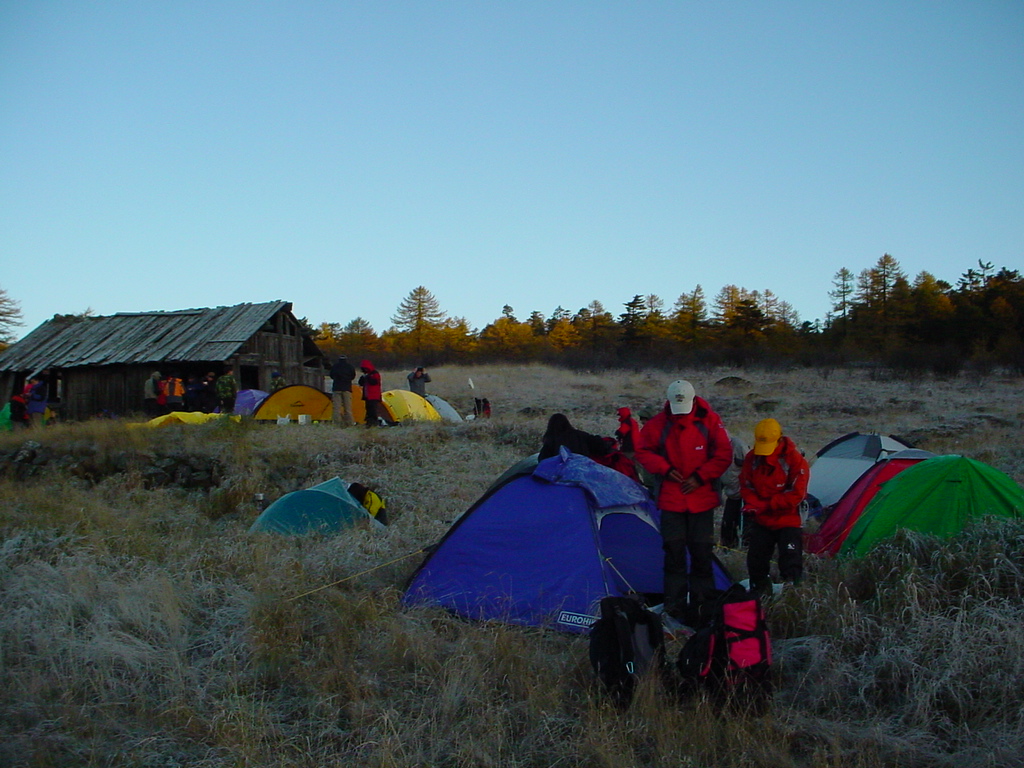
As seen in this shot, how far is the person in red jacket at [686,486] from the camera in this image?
5410 mm

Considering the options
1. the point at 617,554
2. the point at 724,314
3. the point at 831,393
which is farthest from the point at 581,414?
the point at 724,314

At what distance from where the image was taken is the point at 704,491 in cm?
544

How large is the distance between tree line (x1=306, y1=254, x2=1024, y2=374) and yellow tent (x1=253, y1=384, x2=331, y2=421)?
13881mm

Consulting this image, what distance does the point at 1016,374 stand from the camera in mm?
28938

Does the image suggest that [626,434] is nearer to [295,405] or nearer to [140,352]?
[295,405]

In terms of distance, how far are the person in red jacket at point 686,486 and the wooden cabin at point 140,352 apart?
18978 mm

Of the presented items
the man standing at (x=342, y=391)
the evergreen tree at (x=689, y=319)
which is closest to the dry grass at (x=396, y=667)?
the man standing at (x=342, y=391)

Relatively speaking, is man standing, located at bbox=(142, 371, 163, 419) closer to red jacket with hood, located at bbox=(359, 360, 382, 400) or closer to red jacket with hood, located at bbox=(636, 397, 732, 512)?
red jacket with hood, located at bbox=(359, 360, 382, 400)

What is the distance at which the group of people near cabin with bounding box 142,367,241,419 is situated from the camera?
18384mm

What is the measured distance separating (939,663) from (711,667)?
1.28 metres

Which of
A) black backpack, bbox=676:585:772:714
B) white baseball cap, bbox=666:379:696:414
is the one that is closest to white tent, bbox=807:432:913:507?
white baseball cap, bbox=666:379:696:414

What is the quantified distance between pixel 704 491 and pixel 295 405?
1311 centimetres

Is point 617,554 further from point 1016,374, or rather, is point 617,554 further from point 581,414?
point 1016,374

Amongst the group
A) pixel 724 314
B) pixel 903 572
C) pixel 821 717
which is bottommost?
pixel 821 717
